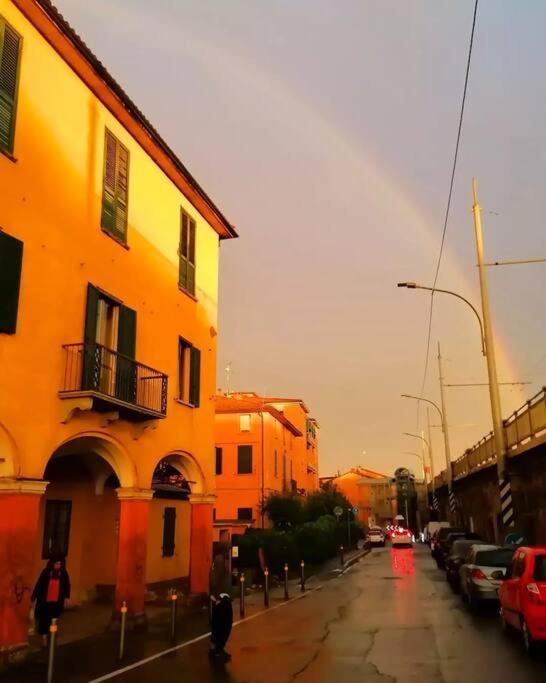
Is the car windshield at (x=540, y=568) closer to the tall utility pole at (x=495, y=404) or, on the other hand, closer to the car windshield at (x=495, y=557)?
the car windshield at (x=495, y=557)

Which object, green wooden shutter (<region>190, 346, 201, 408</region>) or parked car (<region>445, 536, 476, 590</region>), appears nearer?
green wooden shutter (<region>190, 346, 201, 408</region>)

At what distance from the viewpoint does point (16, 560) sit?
1044cm

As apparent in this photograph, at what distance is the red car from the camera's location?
361 inches

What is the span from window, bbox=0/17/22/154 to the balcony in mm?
4012

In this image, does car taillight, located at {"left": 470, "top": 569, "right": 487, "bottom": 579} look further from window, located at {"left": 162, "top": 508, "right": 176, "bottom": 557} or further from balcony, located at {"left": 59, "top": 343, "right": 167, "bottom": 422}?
window, located at {"left": 162, "top": 508, "right": 176, "bottom": 557}

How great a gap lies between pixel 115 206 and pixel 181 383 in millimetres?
5546

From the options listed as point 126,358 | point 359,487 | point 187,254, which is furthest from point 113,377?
point 359,487

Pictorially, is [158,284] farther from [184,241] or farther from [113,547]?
[113,547]

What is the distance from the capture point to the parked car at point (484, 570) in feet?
47.9

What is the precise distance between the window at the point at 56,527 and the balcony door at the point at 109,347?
4.41 meters

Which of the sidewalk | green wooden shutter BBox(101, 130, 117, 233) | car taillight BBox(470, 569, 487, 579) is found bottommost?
the sidewalk

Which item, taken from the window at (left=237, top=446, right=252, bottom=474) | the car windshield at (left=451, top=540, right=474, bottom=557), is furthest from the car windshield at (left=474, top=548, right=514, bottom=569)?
the window at (left=237, top=446, right=252, bottom=474)

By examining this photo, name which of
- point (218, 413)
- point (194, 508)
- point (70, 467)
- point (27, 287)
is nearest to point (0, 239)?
point (27, 287)

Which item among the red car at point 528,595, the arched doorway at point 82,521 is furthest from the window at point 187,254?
the red car at point 528,595
